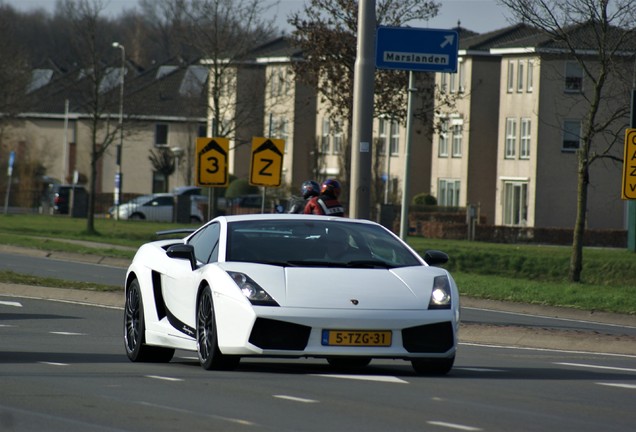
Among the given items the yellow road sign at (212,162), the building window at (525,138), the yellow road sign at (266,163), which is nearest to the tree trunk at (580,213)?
the yellow road sign at (266,163)

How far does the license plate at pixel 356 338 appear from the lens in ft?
34.0

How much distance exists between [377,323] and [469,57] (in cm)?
7023

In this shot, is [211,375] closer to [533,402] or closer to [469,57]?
[533,402]

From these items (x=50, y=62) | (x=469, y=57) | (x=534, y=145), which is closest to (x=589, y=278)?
(x=534, y=145)

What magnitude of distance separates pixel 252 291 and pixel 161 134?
301 ft

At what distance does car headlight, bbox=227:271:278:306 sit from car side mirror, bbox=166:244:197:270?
37.8 inches

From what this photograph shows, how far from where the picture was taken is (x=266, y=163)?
26.6m

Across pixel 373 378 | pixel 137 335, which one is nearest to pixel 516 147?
pixel 137 335

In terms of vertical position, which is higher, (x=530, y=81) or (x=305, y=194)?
(x=530, y=81)

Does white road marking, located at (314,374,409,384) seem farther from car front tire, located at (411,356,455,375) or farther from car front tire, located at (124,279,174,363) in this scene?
car front tire, located at (124,279,174,363)

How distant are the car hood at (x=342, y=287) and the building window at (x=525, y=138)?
64.9 m

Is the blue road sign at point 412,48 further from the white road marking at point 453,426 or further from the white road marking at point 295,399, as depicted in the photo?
the white road marking at point 453,426

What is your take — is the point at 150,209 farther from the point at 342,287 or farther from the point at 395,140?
the point at 342,287

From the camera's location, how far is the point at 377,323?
1039 centimetres
